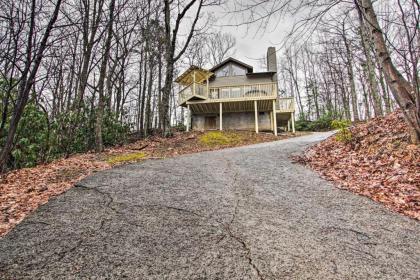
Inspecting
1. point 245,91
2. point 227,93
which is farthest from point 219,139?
point 245,91

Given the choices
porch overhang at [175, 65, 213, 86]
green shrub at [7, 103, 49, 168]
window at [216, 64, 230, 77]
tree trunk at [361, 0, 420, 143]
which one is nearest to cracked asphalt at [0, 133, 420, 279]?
tree trunk at [361, 0, 420, 143]

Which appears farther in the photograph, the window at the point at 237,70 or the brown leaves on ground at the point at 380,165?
the window at the point at 237,70

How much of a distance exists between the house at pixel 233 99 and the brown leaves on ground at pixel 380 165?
10252 mm

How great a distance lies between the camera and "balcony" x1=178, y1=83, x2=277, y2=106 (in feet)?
58.9

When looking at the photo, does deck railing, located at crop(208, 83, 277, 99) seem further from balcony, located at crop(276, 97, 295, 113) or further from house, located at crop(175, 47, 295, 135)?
balcony, located at crop(276, 97, 295, 113)

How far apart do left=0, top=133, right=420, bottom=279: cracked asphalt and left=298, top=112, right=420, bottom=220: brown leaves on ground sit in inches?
16.5

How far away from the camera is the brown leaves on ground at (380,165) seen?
14.3 ft

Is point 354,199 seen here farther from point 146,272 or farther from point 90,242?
point 90,242

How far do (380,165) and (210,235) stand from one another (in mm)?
4562

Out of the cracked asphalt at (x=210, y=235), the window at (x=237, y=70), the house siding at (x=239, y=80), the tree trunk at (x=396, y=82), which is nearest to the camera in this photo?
the cracked asphalt at (x=210, y=235)

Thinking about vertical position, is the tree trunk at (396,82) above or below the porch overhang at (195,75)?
below

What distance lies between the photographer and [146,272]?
2.46m

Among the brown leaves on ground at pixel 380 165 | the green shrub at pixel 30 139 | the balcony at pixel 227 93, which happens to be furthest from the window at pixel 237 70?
the brown leaves on ground at pixel 380 165

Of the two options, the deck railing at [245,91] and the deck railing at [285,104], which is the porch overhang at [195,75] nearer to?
the deck railing at [245,91]
